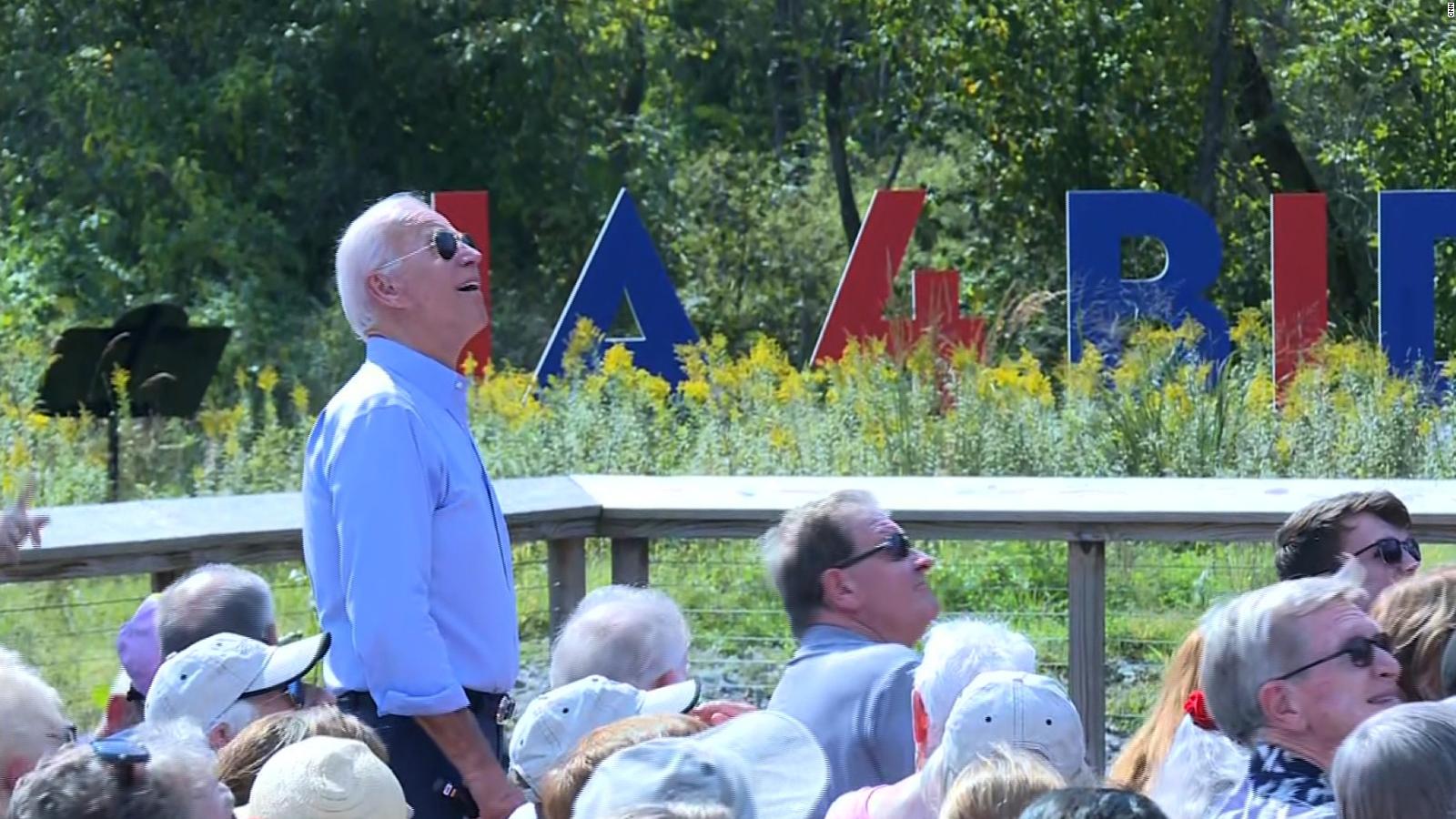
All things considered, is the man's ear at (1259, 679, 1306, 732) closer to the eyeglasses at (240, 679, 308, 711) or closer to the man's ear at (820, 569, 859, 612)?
the man's ear at (820, 569, 859, 612)

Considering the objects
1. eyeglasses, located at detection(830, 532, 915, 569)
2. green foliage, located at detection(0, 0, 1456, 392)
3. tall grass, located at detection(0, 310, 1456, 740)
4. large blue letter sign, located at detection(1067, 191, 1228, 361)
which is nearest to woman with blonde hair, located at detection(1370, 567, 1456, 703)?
eyeglasses, located at detection(830, 532, 915, 569)

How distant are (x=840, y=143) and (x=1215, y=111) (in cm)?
558

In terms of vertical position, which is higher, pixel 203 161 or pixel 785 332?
pixel 203 161

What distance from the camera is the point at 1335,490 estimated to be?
15.6ft

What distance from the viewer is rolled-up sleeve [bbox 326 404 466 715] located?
10.2ft

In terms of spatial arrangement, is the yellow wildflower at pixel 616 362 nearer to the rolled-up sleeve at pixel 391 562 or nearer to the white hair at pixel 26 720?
the rolled-up sleeve at pixel 391 562

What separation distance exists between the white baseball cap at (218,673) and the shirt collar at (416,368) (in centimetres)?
41

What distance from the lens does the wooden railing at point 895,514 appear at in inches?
172

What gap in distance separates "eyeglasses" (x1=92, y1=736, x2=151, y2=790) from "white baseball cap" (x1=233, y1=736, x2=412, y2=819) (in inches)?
8.3

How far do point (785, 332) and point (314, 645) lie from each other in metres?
20.3

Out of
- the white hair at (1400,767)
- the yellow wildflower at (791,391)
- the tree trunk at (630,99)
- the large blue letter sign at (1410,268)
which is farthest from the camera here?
the tree trunk at (630,99)

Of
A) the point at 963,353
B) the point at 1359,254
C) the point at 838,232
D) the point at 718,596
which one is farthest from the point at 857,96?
the point at 718,596

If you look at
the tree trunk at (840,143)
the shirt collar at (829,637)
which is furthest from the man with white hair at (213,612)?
the tree trunk at (840,143)

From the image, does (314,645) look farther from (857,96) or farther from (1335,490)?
(857,96)
